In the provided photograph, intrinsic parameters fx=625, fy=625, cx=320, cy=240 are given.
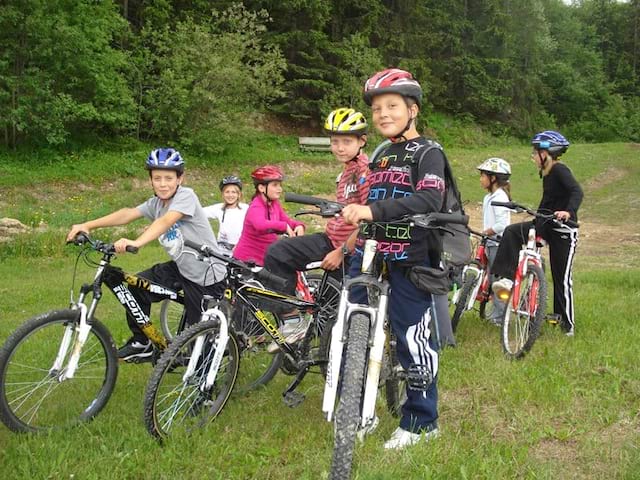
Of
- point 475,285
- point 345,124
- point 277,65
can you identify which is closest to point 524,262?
point 475,285

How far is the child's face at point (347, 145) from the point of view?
4.94 m

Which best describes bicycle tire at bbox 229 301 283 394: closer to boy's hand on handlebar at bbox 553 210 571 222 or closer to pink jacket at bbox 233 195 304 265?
pink jacket at bbox 233 195 304 265

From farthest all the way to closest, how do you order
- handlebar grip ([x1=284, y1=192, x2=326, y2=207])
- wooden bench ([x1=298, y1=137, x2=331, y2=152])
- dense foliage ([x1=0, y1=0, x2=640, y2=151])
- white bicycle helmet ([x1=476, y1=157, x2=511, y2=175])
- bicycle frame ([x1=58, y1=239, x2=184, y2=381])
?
wooden bench ([x1=298, y1=137, x2=331, y2=152])
dense foliage ([x1=0, y1=0, x2=640, y2=151])
white bicycle helmet ([x1=476, y1=157, x2=511, y2=175])
bicycle frame ([x1=58, y1=239, x2=184, y2=381])
handlebar grip ([x1=284, y1=192, x2=326, y2=207])

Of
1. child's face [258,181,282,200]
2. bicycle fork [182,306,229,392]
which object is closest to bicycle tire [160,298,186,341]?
child's face [258,181,282,200]

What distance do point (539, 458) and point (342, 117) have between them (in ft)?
9.20

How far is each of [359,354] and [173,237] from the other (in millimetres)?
2085

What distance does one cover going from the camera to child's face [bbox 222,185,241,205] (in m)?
7.85

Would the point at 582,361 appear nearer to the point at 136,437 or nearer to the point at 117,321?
the point at 136,437

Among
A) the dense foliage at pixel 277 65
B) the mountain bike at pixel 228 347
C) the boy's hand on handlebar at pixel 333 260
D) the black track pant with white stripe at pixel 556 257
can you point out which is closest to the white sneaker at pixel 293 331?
the mountain bike at pixel 228 347

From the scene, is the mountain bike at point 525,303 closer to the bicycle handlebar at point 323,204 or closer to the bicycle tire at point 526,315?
the bicycle tire at point 526,315

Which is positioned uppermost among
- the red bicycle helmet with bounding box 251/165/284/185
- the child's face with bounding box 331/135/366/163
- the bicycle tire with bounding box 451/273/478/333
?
the child's face with bounding box 331/135/366/163

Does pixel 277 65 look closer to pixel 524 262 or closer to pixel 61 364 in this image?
pixel 524 262

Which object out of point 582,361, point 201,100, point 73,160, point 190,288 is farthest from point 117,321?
point 201,100

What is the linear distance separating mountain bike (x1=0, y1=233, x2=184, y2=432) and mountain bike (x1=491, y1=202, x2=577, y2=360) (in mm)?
3477
